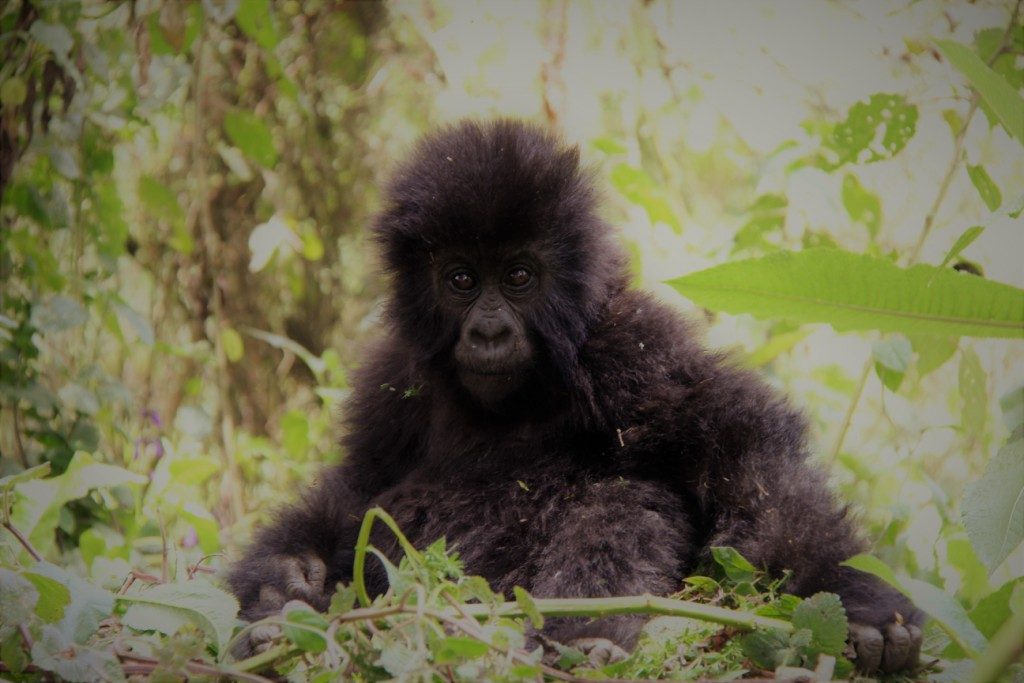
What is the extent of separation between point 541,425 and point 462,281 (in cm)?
52

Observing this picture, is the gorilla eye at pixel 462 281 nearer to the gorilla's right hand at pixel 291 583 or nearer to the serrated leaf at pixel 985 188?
the gorilla's right hand at pixel 291 583

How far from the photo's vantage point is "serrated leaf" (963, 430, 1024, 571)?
1.59 m

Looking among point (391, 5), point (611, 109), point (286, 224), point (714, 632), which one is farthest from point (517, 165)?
point (391, 5)

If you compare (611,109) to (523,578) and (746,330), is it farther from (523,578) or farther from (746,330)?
A: (523,578)

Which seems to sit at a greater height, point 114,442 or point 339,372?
point 339,372

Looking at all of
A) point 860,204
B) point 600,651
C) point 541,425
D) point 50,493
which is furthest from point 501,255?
point 860,204

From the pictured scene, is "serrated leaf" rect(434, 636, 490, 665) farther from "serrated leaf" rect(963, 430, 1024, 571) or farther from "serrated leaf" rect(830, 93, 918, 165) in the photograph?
"serrated leaf" rect(830, 93, 918, 165)

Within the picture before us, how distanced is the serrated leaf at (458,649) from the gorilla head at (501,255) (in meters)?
1.46

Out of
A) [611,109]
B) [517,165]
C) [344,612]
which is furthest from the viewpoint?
[611,109]

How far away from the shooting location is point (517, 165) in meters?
2.99

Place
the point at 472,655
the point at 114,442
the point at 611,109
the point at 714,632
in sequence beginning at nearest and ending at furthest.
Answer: the point at 472,655 → the point at 714,632 → the point at 114,442 → the point at 611,109

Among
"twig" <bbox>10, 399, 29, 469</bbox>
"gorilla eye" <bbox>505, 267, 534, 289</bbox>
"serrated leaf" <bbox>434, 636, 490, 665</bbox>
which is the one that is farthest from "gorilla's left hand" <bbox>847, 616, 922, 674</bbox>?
Result: "twig" <bbox>10, 399, 29, 469</bbox>

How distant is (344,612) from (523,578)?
3.52 feet

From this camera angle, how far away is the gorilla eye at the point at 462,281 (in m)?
3.10
